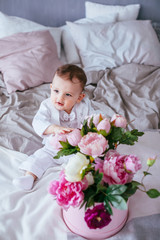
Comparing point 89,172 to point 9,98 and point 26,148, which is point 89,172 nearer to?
point 26,148

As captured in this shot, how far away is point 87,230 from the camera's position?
0.82 m

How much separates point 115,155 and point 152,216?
34 cm

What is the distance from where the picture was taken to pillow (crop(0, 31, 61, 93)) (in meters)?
1.91

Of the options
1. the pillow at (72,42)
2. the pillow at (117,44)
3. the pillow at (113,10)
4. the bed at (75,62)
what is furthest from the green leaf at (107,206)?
the pillow at (113,10)

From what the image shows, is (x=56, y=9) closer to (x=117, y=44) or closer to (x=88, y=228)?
(x=117, y=44)

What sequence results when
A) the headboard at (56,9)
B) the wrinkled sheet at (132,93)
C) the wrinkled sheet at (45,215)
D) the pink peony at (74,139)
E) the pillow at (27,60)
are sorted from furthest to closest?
the headboard at (56,9) → the pillow at (27,60) → the wrinkled sheet at (132,93) → the wrinkled sheet at (45,215) → the pink peony at (74,139)

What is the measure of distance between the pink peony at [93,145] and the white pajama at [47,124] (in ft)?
1.41

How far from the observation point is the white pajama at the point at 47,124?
1.21 m

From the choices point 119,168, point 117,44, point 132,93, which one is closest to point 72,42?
point 117,44

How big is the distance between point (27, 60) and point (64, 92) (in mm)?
861

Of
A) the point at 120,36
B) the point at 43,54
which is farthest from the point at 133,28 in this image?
the point at 43,54

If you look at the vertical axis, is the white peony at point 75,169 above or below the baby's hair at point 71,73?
above

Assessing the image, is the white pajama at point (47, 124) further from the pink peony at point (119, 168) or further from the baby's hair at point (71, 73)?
the pink peony at point (119, 168)

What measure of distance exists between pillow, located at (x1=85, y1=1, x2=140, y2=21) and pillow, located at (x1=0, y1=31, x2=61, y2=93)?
1.97ft
